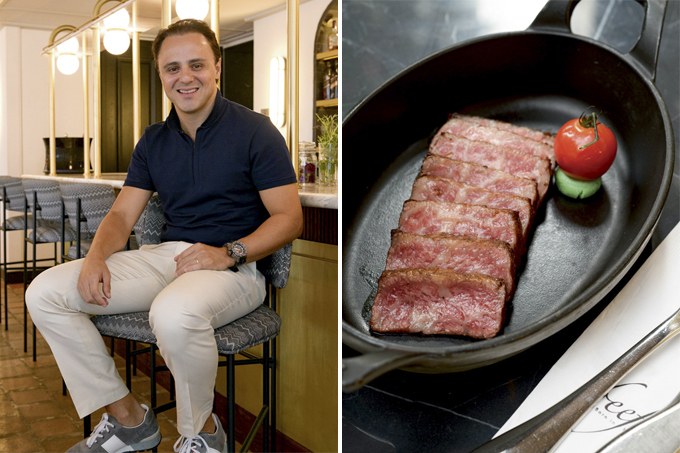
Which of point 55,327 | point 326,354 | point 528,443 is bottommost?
point 326,354

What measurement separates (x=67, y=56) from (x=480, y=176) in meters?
4.01

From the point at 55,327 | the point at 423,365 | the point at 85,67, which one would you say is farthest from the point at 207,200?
the point at 85,67

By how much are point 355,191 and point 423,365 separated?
0.21 meters

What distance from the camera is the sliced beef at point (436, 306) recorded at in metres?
0.51

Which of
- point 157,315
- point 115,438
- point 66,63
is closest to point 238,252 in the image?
point 157,315

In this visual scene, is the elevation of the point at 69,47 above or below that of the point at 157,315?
above

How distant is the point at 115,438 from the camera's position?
126 centimetres

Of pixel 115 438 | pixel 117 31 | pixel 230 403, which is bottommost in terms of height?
pixel 115 438

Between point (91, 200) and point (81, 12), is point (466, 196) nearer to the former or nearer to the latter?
point (91, 200)

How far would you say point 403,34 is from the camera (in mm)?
604

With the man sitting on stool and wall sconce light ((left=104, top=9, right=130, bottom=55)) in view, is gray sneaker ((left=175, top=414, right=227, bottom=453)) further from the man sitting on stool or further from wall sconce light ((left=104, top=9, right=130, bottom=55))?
wall sconce light ((left=104, top=9, right=130, bottom=55))

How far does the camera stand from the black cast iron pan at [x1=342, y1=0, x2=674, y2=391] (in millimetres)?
479

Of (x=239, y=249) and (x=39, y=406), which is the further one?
(x=39, y=406)

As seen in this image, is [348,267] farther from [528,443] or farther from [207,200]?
[207,200]
